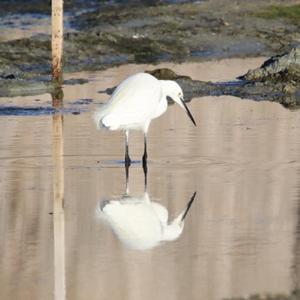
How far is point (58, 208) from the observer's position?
10469mm

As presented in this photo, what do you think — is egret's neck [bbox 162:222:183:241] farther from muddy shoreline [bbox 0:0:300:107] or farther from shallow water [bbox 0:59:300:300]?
muddy shoreline [bbox 0:0:300:107]

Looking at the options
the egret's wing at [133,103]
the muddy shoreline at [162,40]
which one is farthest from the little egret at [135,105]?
the muddy shoreline at [162,40]

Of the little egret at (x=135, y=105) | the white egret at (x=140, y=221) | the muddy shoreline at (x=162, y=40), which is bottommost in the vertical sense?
the muddy shoreline at (x=162, y=40)

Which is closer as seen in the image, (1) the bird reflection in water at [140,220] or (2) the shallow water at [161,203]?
(2) the shallow water at [161,203]

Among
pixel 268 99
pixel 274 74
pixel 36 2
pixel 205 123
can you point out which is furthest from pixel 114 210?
pixel 36 2

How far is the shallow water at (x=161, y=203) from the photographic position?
805 centimetres

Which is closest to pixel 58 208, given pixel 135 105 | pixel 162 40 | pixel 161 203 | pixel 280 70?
pixel 161 203

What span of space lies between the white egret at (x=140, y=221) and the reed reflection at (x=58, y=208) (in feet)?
1.14

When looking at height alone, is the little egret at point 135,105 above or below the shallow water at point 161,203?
above

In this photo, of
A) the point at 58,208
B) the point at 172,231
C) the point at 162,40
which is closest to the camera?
the point at 172,231

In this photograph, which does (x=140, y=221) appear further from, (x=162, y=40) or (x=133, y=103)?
(x=162, y=40)

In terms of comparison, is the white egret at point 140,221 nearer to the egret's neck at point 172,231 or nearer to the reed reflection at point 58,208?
the egret's neck at point 172,231

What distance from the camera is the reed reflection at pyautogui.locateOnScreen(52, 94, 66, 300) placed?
8075mm

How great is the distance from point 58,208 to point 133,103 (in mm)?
1970
